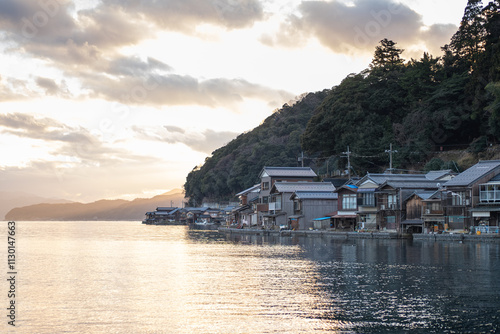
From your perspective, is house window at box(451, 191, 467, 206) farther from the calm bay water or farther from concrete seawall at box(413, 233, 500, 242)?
the calm bay water

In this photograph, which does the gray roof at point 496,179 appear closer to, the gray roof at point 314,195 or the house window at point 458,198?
the house window at point 458,198

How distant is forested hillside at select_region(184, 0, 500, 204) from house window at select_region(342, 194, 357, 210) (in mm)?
11908

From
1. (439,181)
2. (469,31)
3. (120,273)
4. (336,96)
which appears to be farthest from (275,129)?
(120,273)

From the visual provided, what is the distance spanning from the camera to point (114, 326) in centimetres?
1691

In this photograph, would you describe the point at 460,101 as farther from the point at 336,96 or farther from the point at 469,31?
the point at 336,96

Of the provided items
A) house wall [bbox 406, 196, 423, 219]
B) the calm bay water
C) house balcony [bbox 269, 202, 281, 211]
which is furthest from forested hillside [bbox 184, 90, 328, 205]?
the calm bay water

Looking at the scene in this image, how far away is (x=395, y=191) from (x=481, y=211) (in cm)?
1055

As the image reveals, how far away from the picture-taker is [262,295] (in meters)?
21.7

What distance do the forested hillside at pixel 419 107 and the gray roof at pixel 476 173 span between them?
41.6 ft

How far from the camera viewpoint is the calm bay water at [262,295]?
17.0 metres

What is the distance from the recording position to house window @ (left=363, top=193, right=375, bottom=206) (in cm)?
6169

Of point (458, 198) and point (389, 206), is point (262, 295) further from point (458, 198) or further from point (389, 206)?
point (389, 206)

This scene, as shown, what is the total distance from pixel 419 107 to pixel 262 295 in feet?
206

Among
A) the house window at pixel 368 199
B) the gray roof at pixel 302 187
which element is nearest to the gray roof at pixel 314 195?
the gray roof at pixel 302 187
